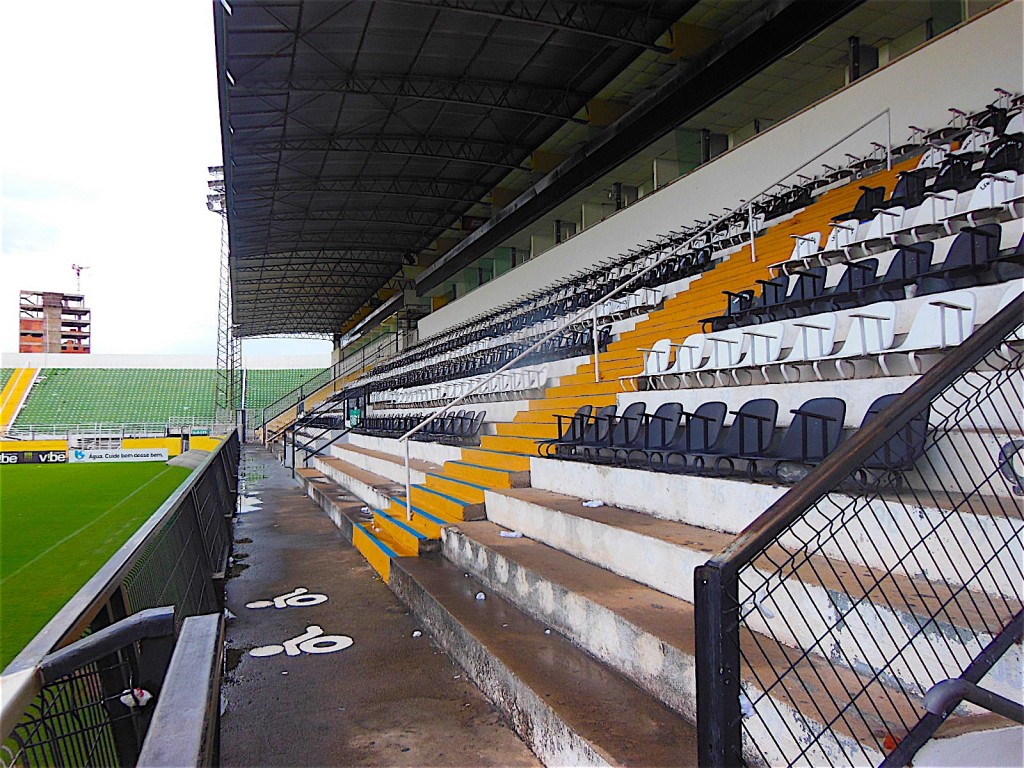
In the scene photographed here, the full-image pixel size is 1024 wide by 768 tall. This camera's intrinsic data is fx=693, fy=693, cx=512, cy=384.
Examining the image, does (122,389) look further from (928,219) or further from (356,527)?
(928,219)

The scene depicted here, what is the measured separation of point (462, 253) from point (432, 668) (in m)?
18.9

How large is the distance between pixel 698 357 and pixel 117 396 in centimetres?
4384

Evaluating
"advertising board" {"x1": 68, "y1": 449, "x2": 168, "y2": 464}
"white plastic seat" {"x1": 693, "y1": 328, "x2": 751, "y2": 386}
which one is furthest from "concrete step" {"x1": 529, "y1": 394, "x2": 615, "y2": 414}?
"advertising board" {"x1": 68, "y1": 449, "x2": 168, "y2": 464}

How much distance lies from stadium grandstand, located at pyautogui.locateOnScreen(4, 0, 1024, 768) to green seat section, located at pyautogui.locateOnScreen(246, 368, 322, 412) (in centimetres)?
2707

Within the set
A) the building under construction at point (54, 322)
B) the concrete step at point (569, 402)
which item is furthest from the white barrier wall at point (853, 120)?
the building under construction at point (54, 322)

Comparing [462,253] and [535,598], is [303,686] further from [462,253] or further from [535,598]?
[462,253]

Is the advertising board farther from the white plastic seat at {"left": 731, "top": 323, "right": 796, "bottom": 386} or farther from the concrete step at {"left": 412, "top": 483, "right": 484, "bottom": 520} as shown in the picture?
the white plastic seat at {"left": 731, "top": 323, "right": 796, "bottom": 386}

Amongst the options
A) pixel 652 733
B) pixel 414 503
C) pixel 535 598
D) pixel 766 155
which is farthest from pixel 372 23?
pixel 652 733

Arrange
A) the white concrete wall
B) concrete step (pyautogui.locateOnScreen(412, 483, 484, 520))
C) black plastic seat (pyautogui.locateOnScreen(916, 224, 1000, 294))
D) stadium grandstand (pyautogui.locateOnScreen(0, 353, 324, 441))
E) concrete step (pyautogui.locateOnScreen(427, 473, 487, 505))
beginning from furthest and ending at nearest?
the white concrete wall
stadium grandstand (pyautogui.locateOnScreen(0, 353, 324, 441))
concrete step (pyautogui.locateOnScreen(427, 473, 487, 505))
concrete step (pyautogui.locateOnScreen(412, 483, 484, 520))
black plastic seat (pyautogui.locateOnScreen(916, 224, 1000, 294))

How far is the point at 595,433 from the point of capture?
6.09m

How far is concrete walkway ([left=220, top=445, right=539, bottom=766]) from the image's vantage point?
3.04 meters

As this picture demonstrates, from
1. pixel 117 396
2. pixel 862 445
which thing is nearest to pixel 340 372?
pixel 117 396

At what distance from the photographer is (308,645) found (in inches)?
175

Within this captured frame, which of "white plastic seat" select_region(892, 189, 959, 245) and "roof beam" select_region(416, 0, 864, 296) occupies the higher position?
"roof beam" select_region(416, 0, 864, 296)
